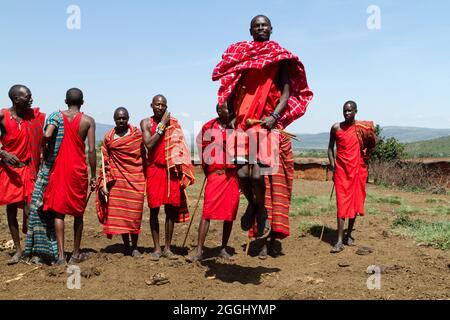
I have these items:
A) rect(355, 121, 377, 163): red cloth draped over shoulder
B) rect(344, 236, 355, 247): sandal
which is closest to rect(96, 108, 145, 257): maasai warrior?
rect(344, 236, 355, 247): sandal

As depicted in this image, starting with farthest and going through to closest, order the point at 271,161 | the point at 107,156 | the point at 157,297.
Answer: the point at 107,156
the point at 157,297
the point at 271,161

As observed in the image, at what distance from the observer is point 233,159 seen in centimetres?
411

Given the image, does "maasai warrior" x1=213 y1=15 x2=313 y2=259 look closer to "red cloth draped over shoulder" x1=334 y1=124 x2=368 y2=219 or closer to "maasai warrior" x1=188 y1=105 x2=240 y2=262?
"maasai warrior" x1=188 y1=105 x2=240 y2=262

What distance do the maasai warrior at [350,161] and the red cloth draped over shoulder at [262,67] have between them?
2.60 meters

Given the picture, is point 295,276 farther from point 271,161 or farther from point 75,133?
point 75,133

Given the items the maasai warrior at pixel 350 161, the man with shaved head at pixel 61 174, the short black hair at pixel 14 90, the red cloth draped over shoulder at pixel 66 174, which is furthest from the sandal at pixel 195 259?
the short black hair at pixel 14 90

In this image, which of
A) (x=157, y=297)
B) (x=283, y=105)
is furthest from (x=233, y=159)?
(x=157, y=297)

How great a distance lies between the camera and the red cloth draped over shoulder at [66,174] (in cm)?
543

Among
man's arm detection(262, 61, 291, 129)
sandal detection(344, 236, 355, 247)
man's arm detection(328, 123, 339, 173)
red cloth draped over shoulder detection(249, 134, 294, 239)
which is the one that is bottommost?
sandal detection(344, 236, 355, 247)

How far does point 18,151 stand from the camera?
561 centimetres

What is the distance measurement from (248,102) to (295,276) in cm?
215

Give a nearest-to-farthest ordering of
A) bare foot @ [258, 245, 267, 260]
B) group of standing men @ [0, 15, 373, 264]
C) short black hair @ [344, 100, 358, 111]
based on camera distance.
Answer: group of standing men @ [0, 15, 373, 264], bare foot @ [258, 245, 267, 260], short black hair @ [344, 100, 358, 111]

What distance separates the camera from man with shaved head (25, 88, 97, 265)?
214 inches

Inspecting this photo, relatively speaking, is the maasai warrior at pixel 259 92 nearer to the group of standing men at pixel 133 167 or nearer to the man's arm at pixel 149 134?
the group of standing men at pixel 133 167
